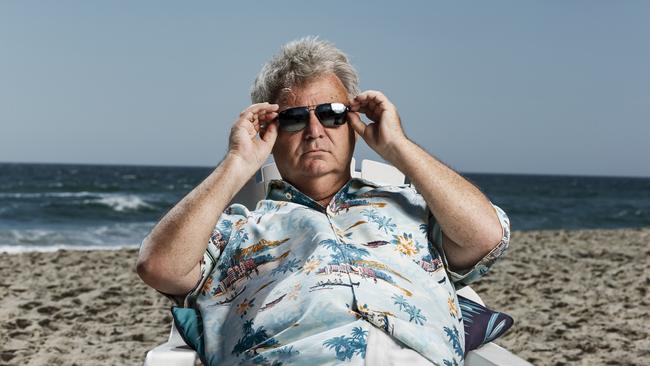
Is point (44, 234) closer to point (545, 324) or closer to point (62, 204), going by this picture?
point (62, 204)

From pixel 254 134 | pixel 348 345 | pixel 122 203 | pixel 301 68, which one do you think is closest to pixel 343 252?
pixel 348 345

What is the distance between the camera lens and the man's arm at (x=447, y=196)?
2041 millimetres

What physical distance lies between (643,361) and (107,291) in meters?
4.20

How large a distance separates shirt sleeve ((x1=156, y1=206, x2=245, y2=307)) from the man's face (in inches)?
11.3

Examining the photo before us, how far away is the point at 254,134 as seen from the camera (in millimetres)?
2223

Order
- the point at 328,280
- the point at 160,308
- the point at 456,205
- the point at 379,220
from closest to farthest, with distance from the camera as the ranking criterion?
the point at 328,280 → the point at 456,205 → the point at 379,220 → the point at 160,308

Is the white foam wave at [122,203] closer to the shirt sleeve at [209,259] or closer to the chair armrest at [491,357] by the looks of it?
the shirt sleeve at [209,259]

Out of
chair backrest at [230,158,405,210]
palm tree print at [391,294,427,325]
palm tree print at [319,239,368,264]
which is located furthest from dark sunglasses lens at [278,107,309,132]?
chair backrest at [230,158,405,210]

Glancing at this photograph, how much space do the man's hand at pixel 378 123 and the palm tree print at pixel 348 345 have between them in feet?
2.09

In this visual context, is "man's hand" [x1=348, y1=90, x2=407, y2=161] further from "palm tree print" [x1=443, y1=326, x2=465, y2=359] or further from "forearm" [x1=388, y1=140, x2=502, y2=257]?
"palm tree print" [x1=443, y1=326, x2=465, y2=359]

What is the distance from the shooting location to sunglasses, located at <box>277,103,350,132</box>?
2.22 meters

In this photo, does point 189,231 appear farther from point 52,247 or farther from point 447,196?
point 52,247

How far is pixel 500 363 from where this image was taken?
1.90m

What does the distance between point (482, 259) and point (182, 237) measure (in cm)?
93
